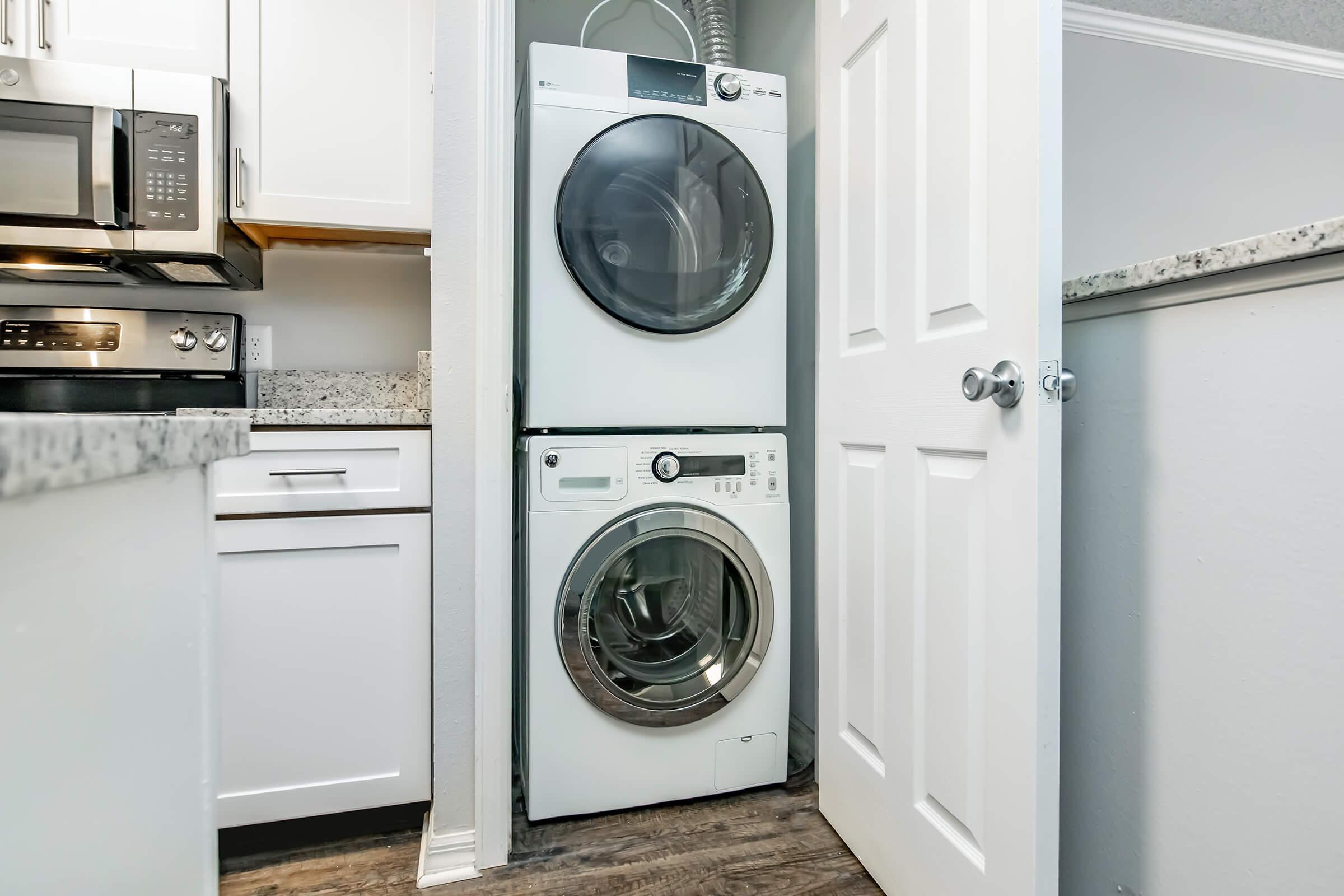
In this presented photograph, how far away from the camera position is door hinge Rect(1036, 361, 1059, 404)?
0.82 m

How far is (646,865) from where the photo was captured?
1289mm

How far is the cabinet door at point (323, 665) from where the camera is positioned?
49.9 inches

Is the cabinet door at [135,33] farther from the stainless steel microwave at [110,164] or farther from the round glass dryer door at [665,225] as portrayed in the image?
the round glass dryer door at [665,225]

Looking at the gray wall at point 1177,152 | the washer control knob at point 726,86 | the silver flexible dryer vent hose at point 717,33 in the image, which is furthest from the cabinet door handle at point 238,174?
the gray wall at point 1177,152

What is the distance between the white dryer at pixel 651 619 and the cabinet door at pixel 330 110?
0.76 meters

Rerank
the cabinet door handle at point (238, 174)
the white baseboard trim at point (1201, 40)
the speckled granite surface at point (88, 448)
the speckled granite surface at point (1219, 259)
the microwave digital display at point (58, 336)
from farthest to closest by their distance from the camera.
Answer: the white baseboard trim at point (1201, 40), the microwave digital display at point (58, 336), the cabinet door handle at point (238, 174), the speckled granite surface at point (1219, 259), the speckled granite surface at point (88, 448)

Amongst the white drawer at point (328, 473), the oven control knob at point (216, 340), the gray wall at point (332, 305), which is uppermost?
the gray wall at point (332, 305)

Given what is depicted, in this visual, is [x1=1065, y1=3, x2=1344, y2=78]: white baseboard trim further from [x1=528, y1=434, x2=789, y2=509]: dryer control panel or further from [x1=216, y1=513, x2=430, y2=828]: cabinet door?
[x1=216, y1=513, x2=430, y2=828]: cabinet door

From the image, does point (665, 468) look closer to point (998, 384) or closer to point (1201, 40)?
point (998, 384)

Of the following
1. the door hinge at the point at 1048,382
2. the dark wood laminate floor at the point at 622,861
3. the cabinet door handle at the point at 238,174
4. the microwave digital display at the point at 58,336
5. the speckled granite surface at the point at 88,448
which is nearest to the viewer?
the speckled granite surface at the point at 88,448

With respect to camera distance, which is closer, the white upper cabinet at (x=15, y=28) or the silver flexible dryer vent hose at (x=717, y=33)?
the white upper cabinet at (x=15, y=28)

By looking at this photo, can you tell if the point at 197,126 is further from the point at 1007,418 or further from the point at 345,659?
the point at 1007,418

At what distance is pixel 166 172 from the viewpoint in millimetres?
1451

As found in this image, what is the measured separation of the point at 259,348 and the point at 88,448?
1.78 meters
